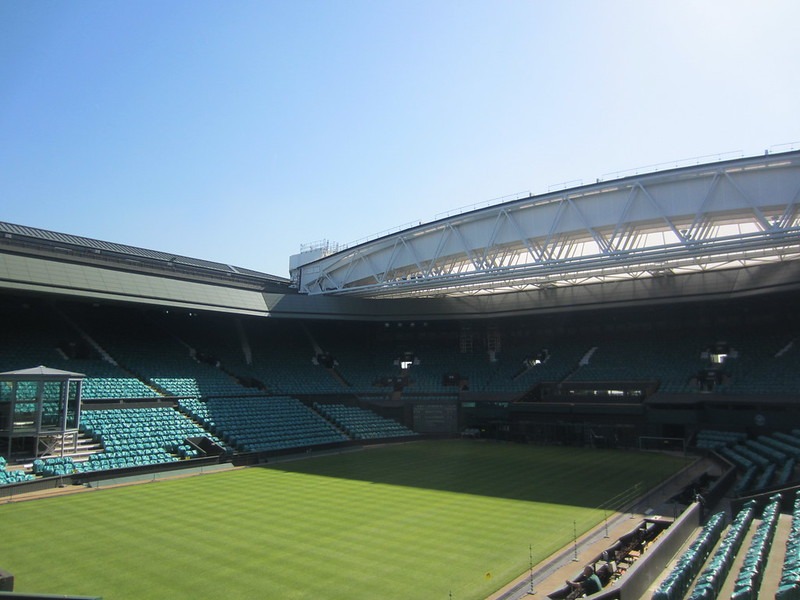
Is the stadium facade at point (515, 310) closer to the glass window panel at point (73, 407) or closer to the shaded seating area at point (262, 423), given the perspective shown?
the shaded seating area at point (262, 423)

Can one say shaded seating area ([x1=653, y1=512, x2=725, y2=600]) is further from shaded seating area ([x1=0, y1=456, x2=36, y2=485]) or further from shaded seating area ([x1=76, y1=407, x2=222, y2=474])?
shaded seating area ([x1=76, y1=407, x2=222, y2=474])

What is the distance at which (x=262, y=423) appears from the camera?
37.4 m

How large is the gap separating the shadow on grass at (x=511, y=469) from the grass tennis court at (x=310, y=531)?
171mm

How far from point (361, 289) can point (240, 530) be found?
2469 centimetres

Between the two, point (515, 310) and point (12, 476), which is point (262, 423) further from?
point (515, 310)

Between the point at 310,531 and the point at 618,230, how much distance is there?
20576 millimetres

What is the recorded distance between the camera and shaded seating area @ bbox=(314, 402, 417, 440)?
139 feet

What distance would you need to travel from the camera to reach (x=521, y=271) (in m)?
31.6

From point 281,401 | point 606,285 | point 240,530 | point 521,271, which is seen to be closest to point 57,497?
point 240,530

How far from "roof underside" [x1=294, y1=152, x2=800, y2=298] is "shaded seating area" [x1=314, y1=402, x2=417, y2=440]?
10312mm

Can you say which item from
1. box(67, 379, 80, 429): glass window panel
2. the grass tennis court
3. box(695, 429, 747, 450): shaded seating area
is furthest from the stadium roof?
the grass tennis court

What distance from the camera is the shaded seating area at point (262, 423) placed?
34531mm

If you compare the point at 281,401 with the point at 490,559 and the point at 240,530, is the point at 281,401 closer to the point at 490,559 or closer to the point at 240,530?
the point at 240,530

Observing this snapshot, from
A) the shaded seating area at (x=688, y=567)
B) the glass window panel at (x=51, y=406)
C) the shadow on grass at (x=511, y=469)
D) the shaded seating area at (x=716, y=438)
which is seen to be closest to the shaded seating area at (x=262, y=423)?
the shadow on grass at (x=511, y=469)
